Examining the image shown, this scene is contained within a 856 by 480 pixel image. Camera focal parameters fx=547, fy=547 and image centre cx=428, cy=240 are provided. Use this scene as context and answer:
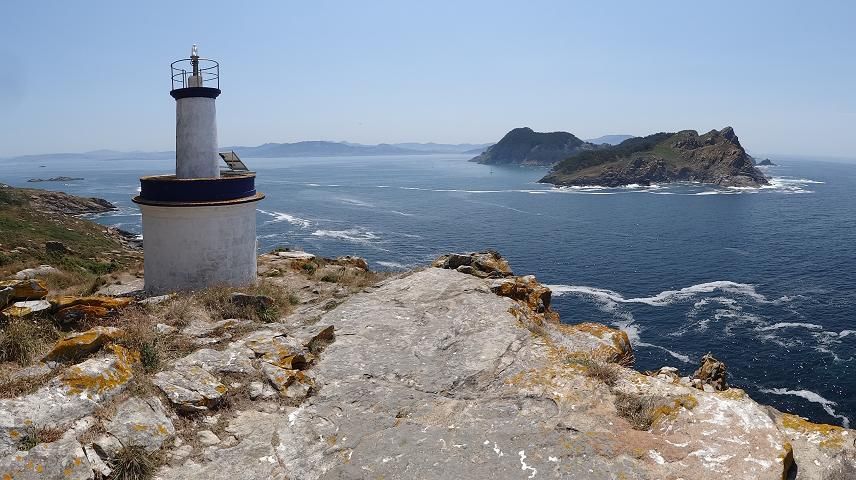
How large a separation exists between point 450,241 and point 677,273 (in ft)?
88.1

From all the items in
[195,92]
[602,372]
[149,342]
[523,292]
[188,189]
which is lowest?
[523,292]

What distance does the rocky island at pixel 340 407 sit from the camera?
23.9ft

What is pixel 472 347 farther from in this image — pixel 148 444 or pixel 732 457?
pixel 148 444

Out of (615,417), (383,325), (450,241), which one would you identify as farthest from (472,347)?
(450,241)

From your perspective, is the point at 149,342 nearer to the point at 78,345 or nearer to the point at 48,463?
the point at 78,345

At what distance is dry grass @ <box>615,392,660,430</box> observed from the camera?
8498 mm

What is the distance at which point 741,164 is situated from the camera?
156750 mm

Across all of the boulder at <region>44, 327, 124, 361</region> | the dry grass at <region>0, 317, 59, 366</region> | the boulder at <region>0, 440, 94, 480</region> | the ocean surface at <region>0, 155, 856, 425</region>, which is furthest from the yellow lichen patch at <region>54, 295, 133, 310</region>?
the ocean surface at <region>0, 155, 856, 425</region>

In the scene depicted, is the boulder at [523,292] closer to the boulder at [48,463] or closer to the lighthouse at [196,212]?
the lighthouse at [196,212]

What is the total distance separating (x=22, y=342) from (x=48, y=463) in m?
3.16

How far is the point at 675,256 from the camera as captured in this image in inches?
2312

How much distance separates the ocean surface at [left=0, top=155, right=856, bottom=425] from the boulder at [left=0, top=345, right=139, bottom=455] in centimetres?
2839

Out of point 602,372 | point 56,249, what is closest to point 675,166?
point 56,249

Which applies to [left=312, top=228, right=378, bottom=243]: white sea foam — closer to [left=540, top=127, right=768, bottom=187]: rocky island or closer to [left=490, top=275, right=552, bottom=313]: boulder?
[left=490, top=275, right=552, bottom=313]: boulder
